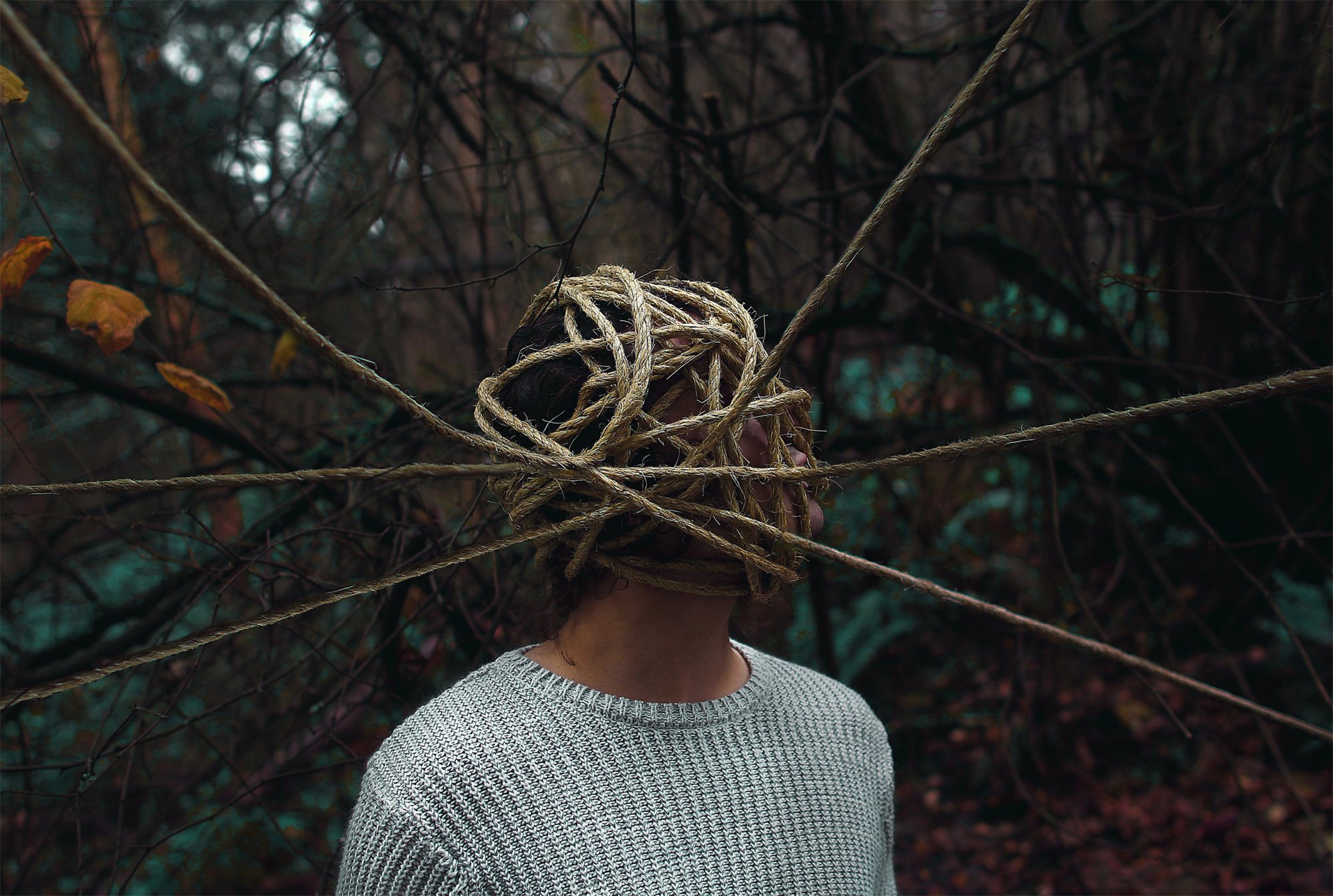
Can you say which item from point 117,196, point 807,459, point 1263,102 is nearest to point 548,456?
point 807,459

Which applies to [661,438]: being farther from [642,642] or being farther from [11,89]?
[11,89]

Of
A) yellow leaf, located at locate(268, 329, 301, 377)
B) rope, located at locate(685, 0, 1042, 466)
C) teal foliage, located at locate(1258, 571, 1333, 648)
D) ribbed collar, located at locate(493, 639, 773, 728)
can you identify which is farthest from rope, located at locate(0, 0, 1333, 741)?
teal foliage, located at locate(1258, 571, 1333, 648)

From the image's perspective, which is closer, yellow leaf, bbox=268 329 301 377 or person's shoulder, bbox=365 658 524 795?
→ person's shoulder, bbox=365 658 524 795

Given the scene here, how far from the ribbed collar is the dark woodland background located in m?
0.52

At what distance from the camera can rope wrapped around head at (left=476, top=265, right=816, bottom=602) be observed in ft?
3.20

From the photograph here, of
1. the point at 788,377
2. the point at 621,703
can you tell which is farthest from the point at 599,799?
the point at 788,377

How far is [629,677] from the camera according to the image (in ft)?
3.69

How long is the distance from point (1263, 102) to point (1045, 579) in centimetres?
170

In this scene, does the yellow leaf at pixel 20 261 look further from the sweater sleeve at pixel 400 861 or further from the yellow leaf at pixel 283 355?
the sweater sleeve at pixel 400 861

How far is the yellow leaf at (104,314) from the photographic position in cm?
157

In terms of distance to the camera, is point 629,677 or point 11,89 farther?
point 11,89

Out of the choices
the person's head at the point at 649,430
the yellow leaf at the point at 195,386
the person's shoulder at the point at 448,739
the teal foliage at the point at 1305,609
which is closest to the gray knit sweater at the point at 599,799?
the person's shoulder at the point at 448,739

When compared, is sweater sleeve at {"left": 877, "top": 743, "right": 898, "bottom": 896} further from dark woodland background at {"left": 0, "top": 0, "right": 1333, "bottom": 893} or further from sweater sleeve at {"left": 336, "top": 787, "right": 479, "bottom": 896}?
sweater sleeve at {"left": 336, "top": 787, "right": 479, "bottom": 896}

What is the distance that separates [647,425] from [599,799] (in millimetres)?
471
